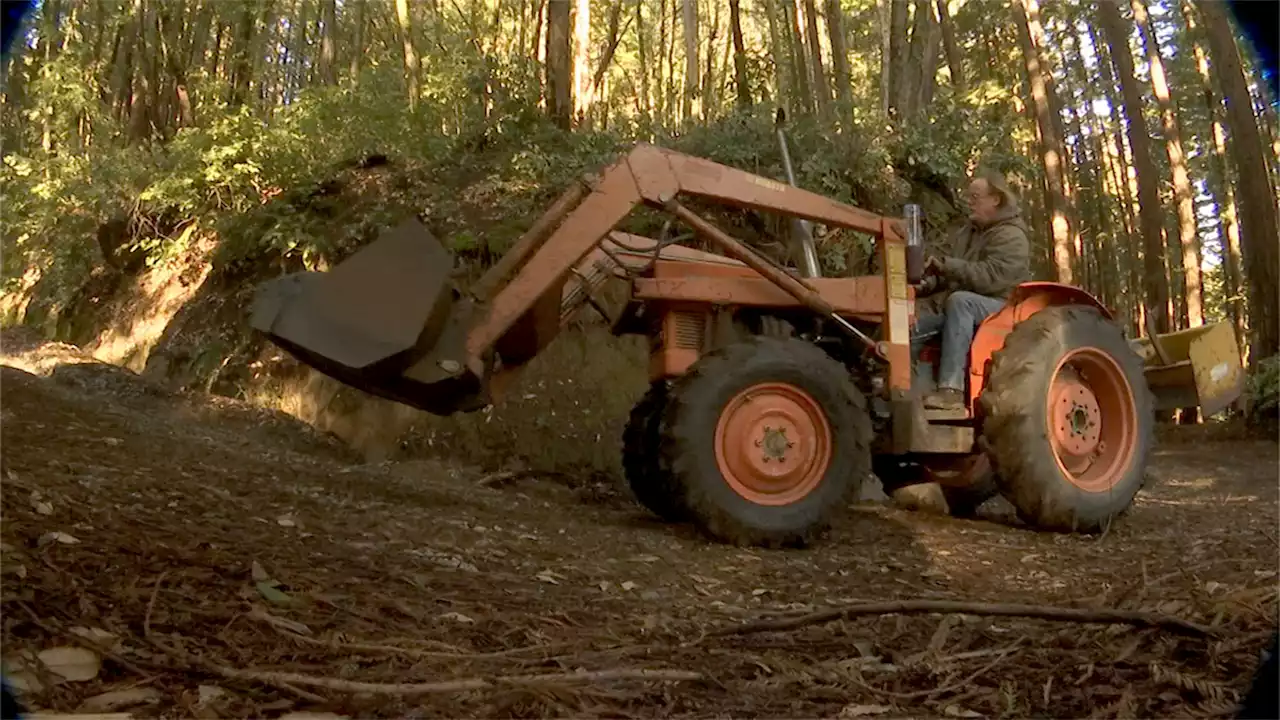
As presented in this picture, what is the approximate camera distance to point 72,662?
1909 millimetres

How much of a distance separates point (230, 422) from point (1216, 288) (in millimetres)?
25204

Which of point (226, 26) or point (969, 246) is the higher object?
point (226, 26)

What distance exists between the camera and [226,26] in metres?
17.2

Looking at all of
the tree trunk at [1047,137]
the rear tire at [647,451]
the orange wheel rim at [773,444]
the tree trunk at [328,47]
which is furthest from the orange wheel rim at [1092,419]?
the tree trunk at [328,47]

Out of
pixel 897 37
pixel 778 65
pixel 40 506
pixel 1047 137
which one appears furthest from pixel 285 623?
pixel 778 65

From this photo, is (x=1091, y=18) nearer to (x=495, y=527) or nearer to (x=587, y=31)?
(x=587, y=31)

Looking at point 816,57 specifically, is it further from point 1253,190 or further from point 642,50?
point 642,50

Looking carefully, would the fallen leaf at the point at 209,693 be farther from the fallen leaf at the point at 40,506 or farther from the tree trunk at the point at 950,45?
the tree trunk at the point at 950,45

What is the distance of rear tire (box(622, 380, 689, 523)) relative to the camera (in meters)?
5.13

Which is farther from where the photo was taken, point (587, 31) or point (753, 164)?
point (587, 31)

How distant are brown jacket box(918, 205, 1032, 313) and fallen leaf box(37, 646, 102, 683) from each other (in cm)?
441

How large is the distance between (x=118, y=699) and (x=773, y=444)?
3177 mm

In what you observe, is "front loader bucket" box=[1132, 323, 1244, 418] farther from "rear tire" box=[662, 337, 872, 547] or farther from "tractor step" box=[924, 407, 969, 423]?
"rear tire" box=[662, 337, 872, 547]

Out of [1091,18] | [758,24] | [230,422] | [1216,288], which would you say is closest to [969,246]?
[230,422]
